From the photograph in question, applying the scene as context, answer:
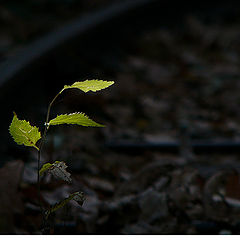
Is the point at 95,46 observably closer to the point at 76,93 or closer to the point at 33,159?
the point at 76,93

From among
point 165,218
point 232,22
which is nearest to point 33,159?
point 165,218

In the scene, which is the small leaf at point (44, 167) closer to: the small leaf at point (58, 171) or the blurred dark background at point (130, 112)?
the small leaf at point (58, 171)

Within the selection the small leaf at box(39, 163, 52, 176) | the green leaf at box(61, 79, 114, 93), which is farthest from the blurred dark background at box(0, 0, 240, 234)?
the green leaf at box(61, 79, 114, 93)

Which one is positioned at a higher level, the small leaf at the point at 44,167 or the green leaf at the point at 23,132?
the green leaf at the point at 23,132

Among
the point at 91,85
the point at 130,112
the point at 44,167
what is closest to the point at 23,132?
the point at 44,167

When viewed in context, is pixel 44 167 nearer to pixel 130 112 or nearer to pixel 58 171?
pixel 58 171

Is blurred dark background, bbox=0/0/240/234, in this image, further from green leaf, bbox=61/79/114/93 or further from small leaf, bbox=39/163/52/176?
green leaf, bbox=61/79/114/93

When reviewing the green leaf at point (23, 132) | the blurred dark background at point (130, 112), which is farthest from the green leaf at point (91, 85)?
the blurred dark background at point (130, 112)

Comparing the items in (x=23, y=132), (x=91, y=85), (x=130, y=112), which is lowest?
(x=23, y=132)
